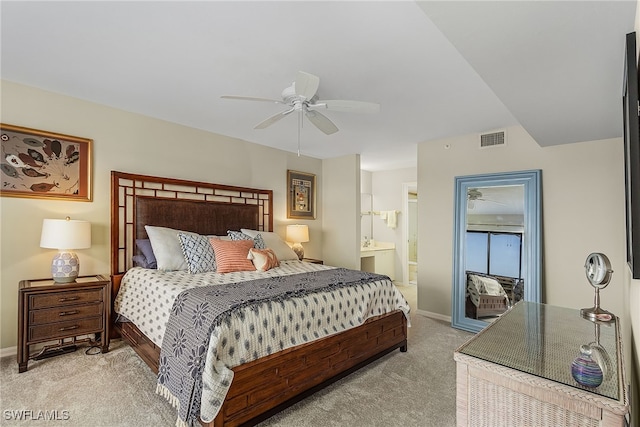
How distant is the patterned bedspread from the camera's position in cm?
174

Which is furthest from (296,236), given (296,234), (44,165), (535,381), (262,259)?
(535,381)

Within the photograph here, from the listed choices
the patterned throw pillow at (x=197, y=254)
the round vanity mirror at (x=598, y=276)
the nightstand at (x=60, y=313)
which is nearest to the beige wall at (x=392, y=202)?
the patterned throw pillow at (x=197, y=254)

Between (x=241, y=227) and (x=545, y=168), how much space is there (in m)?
3.79

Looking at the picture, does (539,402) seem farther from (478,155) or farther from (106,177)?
(106,177)

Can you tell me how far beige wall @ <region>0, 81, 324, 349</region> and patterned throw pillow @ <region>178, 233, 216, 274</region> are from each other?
865mm

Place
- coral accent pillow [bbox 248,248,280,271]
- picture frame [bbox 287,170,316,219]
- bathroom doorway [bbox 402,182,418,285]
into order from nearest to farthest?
coral accent pillow [bbox 248,248,280,271], picture frame [bbox 287,170,316,219], bathroom doorway [bbox 402,182,418,285]

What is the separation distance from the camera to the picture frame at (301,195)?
16.9 feet

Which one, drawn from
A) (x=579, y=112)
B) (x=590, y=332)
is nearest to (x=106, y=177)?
(x=590, y=332)

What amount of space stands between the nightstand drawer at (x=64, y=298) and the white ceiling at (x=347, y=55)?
6.09 ft

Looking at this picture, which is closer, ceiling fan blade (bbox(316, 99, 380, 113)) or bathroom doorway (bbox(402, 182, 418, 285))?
ceiling fan blade (bbox(316, 99, 380, 113))

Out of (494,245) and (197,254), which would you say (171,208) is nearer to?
(197,254)

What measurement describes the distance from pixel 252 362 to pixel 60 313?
197 cm

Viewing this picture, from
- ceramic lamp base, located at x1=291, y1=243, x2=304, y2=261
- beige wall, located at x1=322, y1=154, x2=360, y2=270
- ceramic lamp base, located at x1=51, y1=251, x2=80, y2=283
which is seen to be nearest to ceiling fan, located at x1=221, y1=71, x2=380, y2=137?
ceramic lamp base, located at x1=51, y1=251, x2=80, y2=283

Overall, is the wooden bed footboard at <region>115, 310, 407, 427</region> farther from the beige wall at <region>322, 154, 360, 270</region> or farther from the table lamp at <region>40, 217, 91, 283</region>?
the beige wall at <region>322, 154, 360, 270</region>
